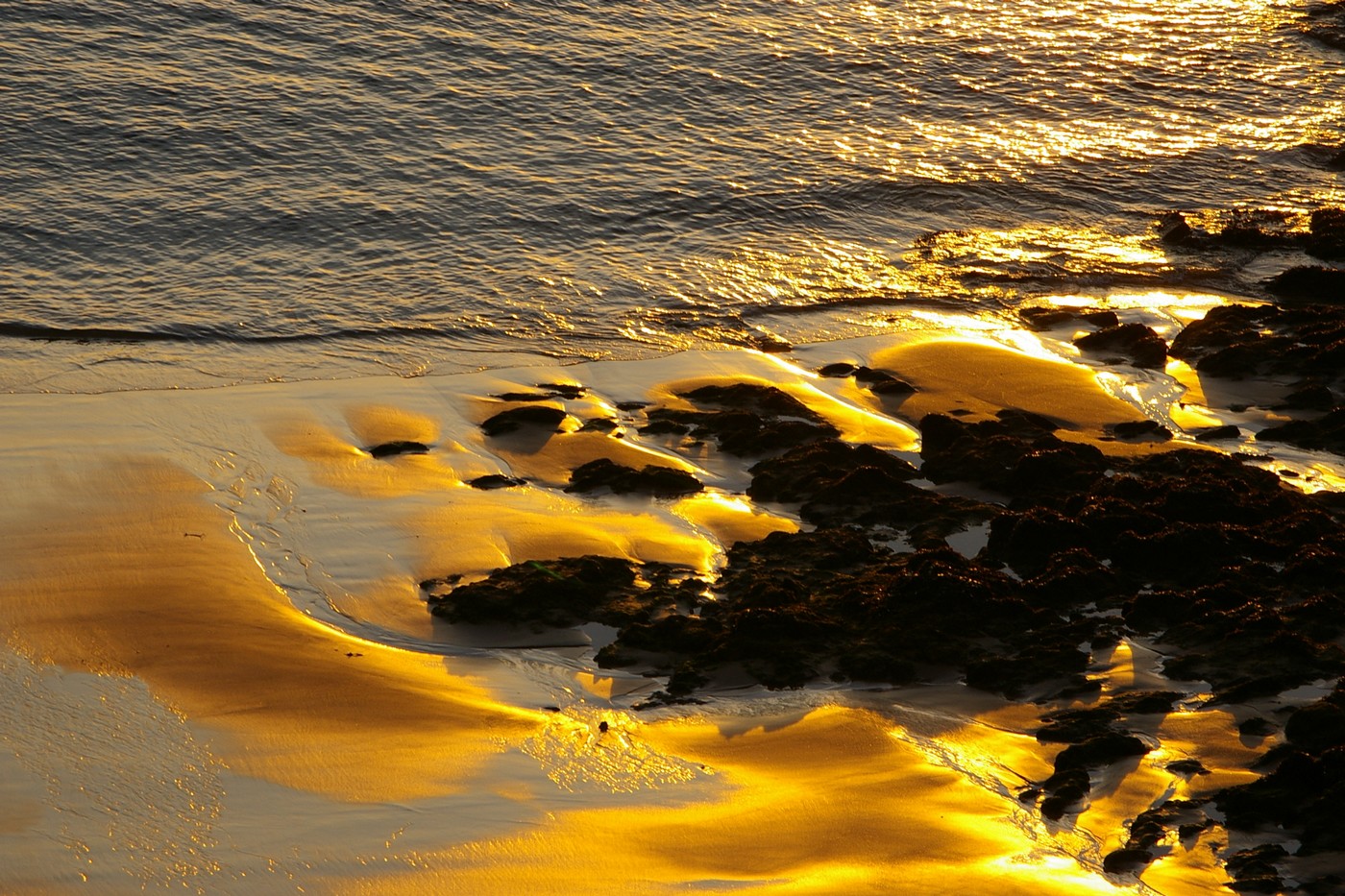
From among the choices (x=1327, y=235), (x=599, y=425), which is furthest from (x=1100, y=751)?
(x=1327, y=235)

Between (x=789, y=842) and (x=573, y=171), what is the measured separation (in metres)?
13.2

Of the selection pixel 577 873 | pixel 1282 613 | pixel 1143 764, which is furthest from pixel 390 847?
pixel 1282 613

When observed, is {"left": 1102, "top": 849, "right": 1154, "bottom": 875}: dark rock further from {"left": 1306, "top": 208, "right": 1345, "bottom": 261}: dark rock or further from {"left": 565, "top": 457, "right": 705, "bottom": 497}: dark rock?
{"left": 1306, "top": 208, "right": 1345, "bottom": 261}: dark rock

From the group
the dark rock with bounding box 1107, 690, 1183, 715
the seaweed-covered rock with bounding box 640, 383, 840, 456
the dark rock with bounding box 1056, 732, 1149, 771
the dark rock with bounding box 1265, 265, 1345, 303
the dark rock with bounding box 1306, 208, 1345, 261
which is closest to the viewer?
the dark rock with bounding box 1056, 732, 1149, 771

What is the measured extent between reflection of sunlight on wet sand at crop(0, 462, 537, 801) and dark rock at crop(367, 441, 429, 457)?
1.42 meters

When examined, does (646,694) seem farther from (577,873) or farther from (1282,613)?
(1282,613)

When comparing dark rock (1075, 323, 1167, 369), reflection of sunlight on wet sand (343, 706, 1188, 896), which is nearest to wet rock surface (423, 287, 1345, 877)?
reflection of sunlight on wet sand (343, 706, 1188, 896)

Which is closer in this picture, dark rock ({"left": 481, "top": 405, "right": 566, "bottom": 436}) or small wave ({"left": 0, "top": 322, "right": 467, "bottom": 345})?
dark rock ({"left": 481, "top": 405, "right": 566, "bottom": 436})

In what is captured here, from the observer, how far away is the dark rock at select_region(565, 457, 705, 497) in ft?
32.6

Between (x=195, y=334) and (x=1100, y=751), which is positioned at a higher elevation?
(x=1100, y=751)

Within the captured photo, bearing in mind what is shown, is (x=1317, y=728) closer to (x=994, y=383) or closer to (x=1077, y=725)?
(x=1077, y=725)

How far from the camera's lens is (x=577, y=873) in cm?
588

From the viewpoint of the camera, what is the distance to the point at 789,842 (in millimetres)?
6164

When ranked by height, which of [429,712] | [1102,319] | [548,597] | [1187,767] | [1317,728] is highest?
[1317,728]
